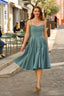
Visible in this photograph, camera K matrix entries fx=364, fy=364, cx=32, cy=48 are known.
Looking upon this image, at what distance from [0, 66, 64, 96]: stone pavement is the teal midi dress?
465 millimetres

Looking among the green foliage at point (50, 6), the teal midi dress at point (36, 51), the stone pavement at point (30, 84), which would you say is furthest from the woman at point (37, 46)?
Answer: the green foliage at point (50, 6)

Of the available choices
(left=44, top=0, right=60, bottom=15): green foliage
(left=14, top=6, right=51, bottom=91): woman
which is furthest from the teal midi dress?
(left=44, top=0, right=60, bottom=15): green foliage

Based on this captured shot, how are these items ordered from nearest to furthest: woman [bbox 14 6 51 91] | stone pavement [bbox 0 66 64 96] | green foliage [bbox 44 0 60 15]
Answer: stone pavement [bbox 0 66 64 96] → woman [bbox 14 6 51 91] → green foliage [bbox 44 0 60 15]

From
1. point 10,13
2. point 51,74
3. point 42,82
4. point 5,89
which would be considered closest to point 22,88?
point 5,89

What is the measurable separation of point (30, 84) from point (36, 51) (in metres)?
0.93

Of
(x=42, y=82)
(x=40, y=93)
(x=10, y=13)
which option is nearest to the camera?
(x=40, y=93)

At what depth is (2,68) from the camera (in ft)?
32.8

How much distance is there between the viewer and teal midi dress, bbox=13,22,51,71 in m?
7.04

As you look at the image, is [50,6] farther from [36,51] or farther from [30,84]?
[36,51]

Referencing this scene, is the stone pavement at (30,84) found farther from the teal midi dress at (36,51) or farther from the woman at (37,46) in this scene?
the teal midi dress at (36,51)

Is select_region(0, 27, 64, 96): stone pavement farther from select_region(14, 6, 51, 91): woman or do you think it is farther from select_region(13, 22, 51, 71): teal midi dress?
select_region(13, 22, 51, 71): teal midi dress

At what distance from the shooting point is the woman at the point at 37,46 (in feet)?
23.1

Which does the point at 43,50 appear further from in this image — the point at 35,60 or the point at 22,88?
the point at 22,88

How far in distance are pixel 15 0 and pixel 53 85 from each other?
39071 mm
